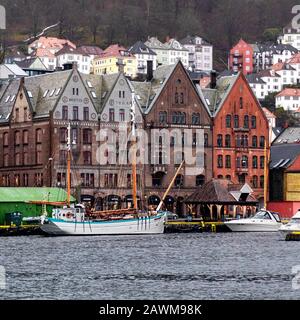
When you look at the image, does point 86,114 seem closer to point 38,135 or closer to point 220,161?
point 38,135

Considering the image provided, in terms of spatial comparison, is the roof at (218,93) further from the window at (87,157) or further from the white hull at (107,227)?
the white hull at (107,227)

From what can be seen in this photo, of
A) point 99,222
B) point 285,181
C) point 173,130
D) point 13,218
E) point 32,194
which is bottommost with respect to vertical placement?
point 99,222

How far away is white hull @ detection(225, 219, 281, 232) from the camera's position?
140875 mm

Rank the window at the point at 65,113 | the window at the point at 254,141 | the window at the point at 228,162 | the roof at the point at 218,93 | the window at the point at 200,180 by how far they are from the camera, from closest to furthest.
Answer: the window at the point at 65,113 → the window at the point at 200,180 → the roof at the point at 218,93 → the window at the point at 228,162 → the window at the point at 254,141

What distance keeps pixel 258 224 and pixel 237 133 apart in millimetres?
25213

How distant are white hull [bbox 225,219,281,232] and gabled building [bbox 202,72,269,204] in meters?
21.6

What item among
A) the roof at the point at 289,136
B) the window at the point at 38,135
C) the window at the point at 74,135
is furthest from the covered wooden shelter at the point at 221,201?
the roof at the point at 289,136

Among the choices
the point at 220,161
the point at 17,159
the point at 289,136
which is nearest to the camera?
the point at 17,159

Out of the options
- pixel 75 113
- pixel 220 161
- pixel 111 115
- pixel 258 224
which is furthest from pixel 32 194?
pixel 220 161

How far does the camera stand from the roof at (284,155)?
168 meters

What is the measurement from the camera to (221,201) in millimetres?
150250

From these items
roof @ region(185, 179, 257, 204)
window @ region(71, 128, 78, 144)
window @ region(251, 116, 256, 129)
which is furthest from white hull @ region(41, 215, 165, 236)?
window @ region(251, 116, 256, 129)

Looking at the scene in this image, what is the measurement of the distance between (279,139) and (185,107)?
25.7 metres

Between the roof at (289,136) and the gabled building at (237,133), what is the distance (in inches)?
511
